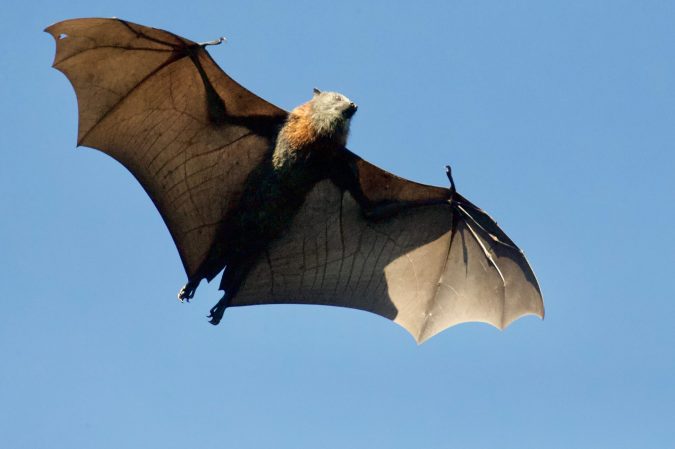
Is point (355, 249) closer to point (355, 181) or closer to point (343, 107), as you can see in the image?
point (355, 181)

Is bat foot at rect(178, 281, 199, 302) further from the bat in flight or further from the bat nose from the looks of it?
the bat nose

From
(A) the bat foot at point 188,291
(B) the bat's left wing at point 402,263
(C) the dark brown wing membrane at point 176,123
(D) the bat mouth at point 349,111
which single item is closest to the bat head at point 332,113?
(D) the bat mouth at point 349,111

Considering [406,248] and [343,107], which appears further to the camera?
[406,248]

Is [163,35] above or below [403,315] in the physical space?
above

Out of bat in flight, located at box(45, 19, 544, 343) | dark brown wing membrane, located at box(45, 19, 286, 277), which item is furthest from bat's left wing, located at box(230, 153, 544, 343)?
dark brown wing membrane, located at box(45, 19, 286, 277)

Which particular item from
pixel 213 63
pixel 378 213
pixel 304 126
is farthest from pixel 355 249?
pixel 213 63

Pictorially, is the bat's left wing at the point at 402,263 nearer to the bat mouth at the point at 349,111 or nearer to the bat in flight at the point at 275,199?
the bat in flight at the point at 275,199

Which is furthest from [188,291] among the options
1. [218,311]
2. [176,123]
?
[176,123]
